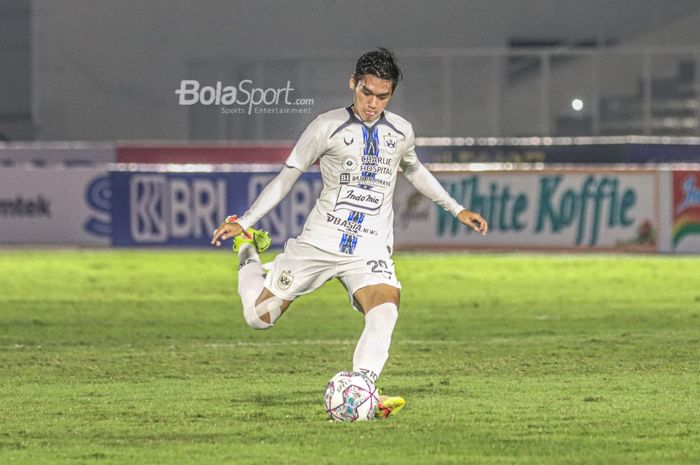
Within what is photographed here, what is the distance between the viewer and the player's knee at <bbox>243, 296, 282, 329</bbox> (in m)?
9.07

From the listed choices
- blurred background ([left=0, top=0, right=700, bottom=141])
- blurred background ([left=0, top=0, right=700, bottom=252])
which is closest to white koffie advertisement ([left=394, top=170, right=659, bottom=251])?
blurred background ([left=0, top=0, right=700, bottom=252])

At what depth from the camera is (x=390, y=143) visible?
8.80 metres

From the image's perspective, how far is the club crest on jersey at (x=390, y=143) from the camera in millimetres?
8789

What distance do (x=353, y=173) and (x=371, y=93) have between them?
45cm

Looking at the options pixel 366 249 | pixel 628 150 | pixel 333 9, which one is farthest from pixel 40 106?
pixel 366 249

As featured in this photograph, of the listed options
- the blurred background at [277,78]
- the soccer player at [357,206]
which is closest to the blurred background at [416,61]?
the blurred background at [277,78]

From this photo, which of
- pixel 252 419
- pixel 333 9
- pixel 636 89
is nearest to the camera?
pixel 252 419

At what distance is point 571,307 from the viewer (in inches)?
666

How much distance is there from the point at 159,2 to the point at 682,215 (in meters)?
11.0

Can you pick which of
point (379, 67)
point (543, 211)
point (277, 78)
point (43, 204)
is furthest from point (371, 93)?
point (43, 204)

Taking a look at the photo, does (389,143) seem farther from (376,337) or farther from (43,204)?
(43,204)

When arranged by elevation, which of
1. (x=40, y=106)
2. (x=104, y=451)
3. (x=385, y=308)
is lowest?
(x=104, y=451)

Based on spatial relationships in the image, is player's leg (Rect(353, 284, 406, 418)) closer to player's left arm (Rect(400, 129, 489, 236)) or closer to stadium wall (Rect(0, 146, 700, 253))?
player's left arm (Rect(400, 129, 489, 236))

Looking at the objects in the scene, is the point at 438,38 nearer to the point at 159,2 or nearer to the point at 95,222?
the point at 159,2
